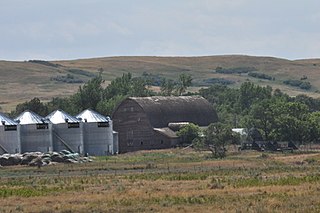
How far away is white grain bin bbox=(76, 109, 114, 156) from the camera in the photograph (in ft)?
371

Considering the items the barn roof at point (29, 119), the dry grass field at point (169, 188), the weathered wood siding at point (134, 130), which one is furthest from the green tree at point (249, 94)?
the dry grass field at point (169, 188)

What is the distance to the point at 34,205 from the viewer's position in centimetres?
4741

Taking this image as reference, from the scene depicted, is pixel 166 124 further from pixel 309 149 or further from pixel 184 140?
pixel 309 149

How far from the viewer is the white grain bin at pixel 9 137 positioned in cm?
10469

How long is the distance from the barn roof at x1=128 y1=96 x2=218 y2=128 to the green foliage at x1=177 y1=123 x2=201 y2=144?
15.9ft

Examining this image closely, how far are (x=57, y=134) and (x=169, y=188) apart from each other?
5589 cm

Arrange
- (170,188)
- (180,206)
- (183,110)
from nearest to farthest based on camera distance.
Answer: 1. (180,206)
2. (170,188)
3. (183,110)

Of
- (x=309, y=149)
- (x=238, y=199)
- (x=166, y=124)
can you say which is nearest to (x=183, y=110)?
(x=166, y=124)

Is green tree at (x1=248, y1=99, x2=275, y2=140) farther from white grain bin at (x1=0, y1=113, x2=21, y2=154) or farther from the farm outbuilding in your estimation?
white grain bin at (x1=0, y1=113, x2=21, y2=154)

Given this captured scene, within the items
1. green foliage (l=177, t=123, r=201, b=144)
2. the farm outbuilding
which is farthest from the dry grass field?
the farm outbuilding

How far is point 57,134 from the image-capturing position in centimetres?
10994

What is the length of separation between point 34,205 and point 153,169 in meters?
30.8

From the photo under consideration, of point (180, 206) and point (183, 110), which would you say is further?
point (183, 110)

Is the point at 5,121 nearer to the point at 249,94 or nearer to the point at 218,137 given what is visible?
the point at 218,137
